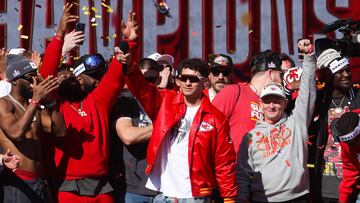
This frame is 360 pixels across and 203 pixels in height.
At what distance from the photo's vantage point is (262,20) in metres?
10.8

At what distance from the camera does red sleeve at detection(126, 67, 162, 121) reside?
6.48 metres

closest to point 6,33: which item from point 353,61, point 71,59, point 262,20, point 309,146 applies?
point 71,59

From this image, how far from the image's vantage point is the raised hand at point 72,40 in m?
7.39

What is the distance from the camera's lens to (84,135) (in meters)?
6.92

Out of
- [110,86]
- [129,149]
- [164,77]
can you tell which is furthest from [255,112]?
[110,86]

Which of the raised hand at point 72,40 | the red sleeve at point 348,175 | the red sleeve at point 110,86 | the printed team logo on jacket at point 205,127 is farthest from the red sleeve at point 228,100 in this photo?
the raised hand at point 72,40

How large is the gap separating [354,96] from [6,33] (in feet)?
17.8

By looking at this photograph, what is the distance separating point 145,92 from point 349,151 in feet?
5.87

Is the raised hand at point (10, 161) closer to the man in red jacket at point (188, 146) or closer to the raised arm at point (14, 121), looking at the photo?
the raised arm at point (14, 121)

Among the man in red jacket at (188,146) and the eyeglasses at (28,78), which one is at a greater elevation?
the eyeglasses at (28,78)

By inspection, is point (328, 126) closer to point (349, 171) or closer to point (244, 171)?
point (349, 171)

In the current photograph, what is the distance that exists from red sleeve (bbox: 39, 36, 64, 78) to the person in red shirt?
1438mm

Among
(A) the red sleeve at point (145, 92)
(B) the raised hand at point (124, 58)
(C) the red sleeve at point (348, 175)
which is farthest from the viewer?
(C) the red sleeve at point (348, 175)

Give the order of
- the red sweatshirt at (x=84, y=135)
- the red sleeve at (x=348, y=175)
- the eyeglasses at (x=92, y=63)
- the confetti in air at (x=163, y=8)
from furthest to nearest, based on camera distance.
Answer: the confetti in air at (x=163, y=8) → the eyeglasses at (x=92, y=63) → the red sleeve at (x=348, y=175) → the red sweatshirt at (x=84, y=135)
